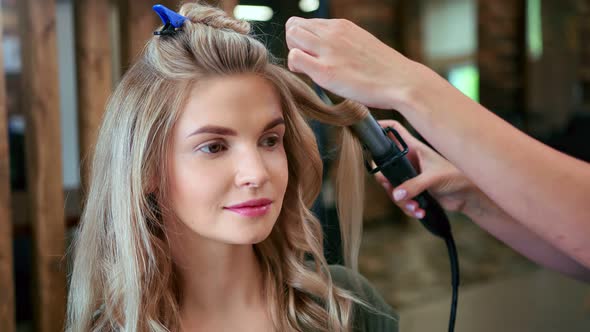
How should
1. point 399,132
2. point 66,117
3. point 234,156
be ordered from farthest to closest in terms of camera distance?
1. point 66,117
2. point 399,132
3. point 234,156

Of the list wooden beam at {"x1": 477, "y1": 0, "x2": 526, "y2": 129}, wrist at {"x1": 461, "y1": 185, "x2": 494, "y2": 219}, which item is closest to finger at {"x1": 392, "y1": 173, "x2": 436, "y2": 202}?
wrist at {"x1": 461, "y1": 185, "x2": 494, "y2": 219}

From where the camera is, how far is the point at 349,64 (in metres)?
0.85

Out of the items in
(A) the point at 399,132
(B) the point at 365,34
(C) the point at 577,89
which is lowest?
(C) the point at 577,89

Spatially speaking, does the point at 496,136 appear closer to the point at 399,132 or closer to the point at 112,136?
the point at 399,132

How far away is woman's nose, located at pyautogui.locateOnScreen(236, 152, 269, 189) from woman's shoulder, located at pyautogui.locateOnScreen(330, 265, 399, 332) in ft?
1.09

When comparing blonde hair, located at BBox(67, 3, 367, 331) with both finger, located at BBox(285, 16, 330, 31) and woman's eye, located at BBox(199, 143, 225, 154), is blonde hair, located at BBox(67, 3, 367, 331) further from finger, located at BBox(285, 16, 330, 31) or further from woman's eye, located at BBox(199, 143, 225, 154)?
finger, located at BBox(285, 16, 330, 31)

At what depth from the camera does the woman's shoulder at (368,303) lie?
1203mm

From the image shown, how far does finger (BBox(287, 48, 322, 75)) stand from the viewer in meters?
0.85

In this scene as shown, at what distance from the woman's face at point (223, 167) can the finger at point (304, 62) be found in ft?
0.66

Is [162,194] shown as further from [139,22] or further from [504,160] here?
[139,22]

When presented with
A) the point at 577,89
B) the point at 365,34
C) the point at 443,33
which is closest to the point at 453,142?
the point at 365,34

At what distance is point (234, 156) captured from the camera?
1028 millimetres

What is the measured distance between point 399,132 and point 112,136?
533 millimetres

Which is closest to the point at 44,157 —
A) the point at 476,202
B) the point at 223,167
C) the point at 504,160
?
the point at 223,167
